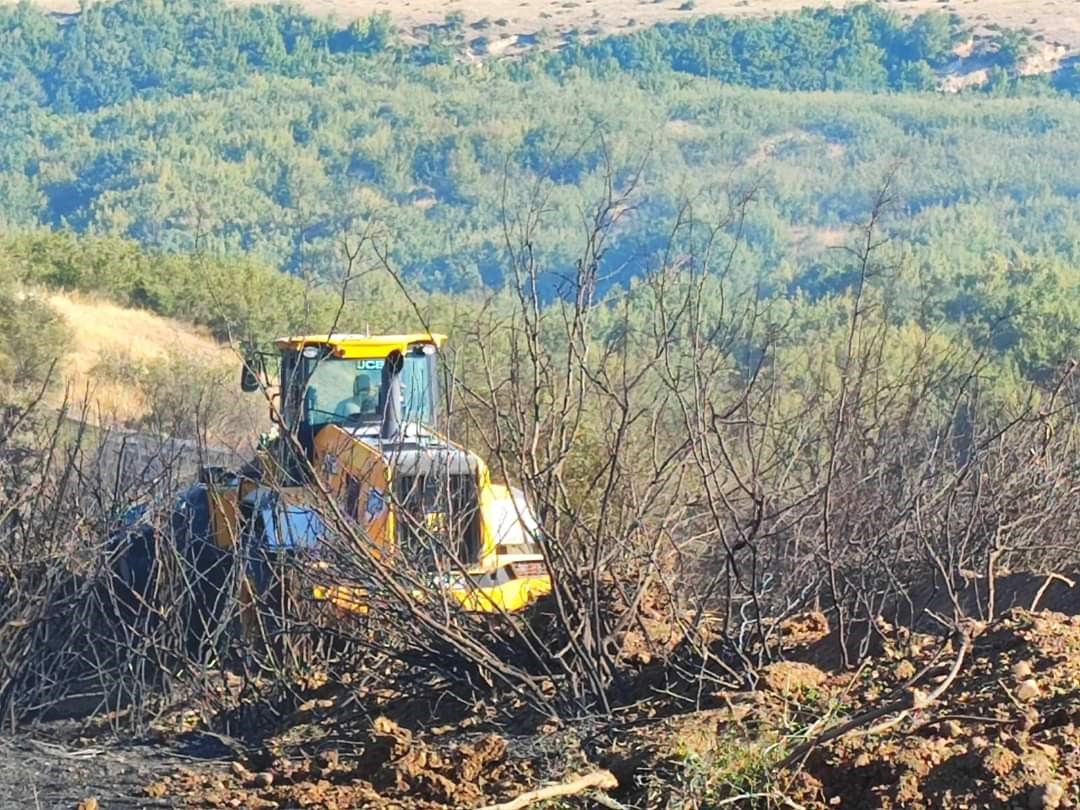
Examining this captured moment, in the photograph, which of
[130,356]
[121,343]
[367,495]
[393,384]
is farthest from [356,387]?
[121,343]

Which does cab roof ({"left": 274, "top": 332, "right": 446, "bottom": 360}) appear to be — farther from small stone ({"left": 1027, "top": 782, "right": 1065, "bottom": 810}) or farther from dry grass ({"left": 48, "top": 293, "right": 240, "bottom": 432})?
dry grass ({"left": 48, "top": 293, "right": 240, "bottom": 432})

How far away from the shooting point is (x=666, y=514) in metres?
7.58

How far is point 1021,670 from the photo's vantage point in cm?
590

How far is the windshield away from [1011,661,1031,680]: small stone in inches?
251

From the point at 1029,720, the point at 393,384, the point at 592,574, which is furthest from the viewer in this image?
the point at 393,384

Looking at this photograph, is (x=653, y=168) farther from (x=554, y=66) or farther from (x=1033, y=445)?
(x=1033, y=445)

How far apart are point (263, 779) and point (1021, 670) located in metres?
2.75

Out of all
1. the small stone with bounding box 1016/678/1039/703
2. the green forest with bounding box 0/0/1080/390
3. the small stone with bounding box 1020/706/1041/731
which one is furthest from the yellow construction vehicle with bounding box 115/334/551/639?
the green forest with bounding box 0/0/1080/390

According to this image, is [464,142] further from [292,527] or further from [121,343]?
[292,527]

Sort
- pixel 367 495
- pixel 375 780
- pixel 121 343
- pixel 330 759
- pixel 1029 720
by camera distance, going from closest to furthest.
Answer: pixel 1029 720 → pixel 375 780 → pixel 330 759 → pixel 367 495 → pixel 121 343

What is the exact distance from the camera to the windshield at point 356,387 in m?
12.0

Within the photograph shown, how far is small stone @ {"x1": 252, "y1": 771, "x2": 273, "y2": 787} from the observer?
21.2 ft

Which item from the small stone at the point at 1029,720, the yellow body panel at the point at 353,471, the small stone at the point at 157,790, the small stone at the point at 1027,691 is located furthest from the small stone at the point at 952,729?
the yellow body panel at the point at 353,471

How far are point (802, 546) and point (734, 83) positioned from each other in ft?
488
